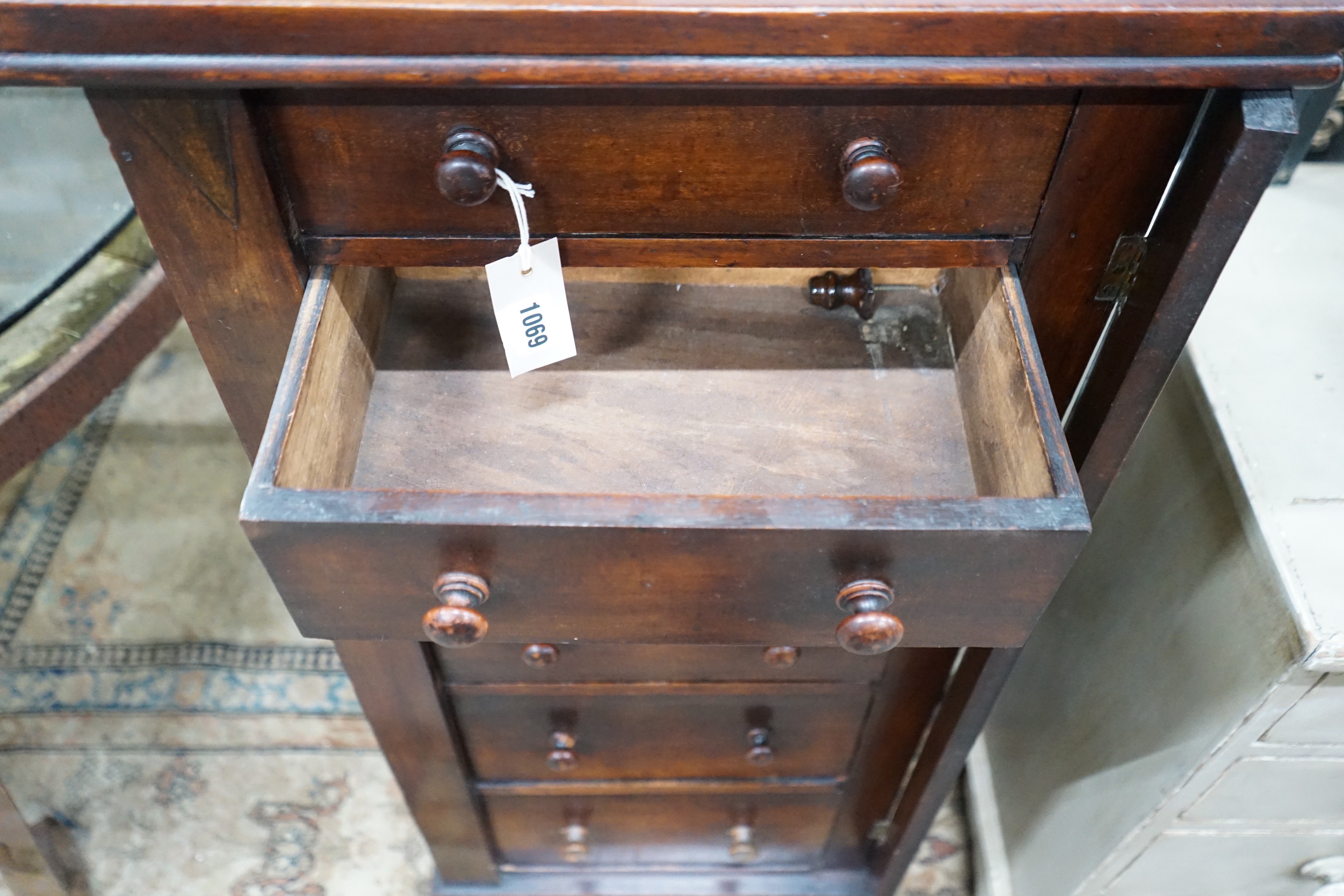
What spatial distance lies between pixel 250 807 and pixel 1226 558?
3.40 ft

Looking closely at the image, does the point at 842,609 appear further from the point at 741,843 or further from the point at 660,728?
the point at 741,843

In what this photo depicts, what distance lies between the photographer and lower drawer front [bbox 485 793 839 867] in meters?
0.96

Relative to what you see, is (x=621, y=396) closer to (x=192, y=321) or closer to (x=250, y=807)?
(x=192, y=321)

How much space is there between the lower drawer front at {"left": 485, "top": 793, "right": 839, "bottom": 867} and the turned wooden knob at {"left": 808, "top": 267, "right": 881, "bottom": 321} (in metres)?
0.48

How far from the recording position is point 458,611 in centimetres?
52

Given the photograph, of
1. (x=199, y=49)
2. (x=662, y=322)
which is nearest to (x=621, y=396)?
(x=662, y=322)

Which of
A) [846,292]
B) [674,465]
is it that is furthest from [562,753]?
[846,292]

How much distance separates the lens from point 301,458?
545 mm

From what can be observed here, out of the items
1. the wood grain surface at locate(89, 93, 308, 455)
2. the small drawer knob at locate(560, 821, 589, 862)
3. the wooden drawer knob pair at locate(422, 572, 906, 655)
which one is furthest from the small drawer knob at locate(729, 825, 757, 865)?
the wood grain surface at locate(89, 93, 308, 455)

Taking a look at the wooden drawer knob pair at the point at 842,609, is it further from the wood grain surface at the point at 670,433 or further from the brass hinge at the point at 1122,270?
the brass hinge at the point at 1122,270

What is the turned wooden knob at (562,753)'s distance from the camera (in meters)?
0.85

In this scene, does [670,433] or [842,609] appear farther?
[670,433]

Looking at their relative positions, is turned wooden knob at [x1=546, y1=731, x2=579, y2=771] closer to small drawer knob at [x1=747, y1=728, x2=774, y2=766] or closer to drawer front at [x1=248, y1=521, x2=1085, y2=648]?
small drawer knob at [x1=747, y1=728, x2=774, y2=766]

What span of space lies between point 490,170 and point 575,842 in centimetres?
72
